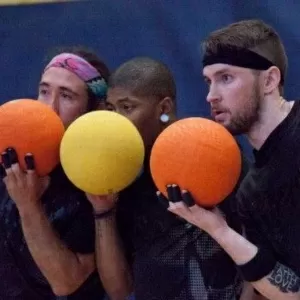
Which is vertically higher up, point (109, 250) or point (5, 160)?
point (5, 160)

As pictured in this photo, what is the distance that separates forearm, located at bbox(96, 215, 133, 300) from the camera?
1.36 metres

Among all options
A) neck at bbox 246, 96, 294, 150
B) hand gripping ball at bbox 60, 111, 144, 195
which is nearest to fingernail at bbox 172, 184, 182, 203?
hand gripping ball at bbox 60, 111, 144, 195

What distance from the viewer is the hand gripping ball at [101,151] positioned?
1183 mm

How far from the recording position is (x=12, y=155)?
49.3 inches

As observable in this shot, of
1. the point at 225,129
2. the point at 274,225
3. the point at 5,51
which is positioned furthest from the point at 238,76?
the point at 5,51

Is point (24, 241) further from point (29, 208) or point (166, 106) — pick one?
point (166, 106)

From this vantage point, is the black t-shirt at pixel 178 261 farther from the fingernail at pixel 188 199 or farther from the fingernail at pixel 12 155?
the fingernail at pixel 12 155

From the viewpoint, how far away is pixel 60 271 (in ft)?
4.46

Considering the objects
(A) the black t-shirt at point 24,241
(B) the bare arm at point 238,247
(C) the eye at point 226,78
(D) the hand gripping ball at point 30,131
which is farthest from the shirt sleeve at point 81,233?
(C) the eye at point 226,78

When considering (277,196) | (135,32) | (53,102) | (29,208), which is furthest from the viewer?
(135,32)

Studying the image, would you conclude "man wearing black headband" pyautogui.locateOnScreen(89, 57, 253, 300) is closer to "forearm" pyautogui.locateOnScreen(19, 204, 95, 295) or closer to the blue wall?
"forearm" pyautogui.locateOnScreen(19, 204, 95, 295)

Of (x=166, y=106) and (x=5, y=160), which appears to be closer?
(x=5, y=160)

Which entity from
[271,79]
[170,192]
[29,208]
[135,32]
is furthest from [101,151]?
[135,32]

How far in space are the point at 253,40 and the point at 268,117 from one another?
5.9 inches
